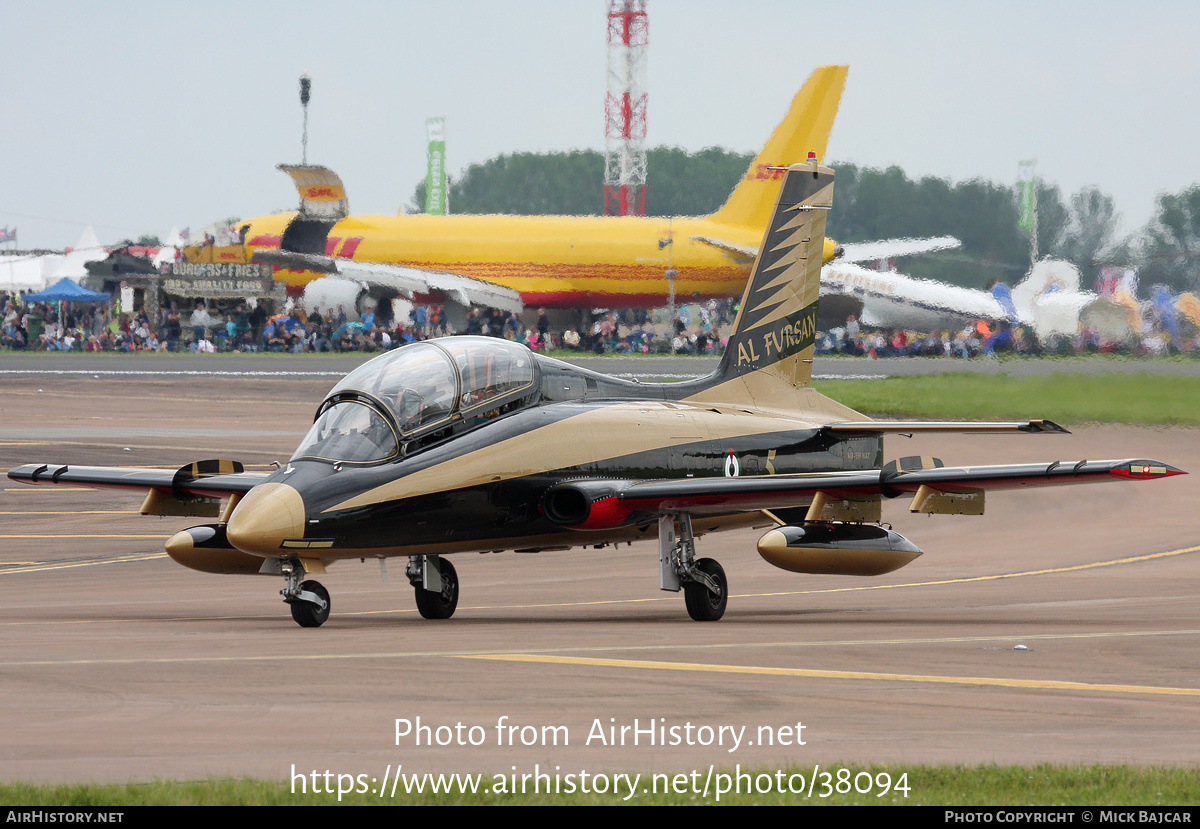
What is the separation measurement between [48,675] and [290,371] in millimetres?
44761

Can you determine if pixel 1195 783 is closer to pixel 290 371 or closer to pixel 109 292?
pixel 290 371

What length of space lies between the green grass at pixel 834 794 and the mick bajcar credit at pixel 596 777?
46mm

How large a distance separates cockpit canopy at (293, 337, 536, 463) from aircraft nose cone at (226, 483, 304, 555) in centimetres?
80

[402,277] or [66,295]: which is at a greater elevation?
[402,277]

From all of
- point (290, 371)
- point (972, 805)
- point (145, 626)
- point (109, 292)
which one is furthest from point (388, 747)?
point (109, 292)

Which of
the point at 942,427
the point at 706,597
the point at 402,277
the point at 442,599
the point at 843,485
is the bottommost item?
the point at 442,599

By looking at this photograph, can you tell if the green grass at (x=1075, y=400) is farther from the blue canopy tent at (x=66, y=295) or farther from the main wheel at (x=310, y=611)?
the blue canopy tent at (x=66, y=295)

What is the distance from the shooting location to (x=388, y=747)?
8758 mm

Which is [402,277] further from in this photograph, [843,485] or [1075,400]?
[843,485]

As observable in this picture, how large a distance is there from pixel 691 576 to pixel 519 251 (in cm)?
5538

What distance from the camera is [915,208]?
96.1 m

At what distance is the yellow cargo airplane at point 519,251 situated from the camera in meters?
69.4

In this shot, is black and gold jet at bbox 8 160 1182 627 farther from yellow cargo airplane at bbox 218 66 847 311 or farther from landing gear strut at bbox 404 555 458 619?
yellow cargo airplane at bbox 218 66 847 311

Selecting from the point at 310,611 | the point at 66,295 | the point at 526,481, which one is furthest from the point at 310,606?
the point at 66,295
